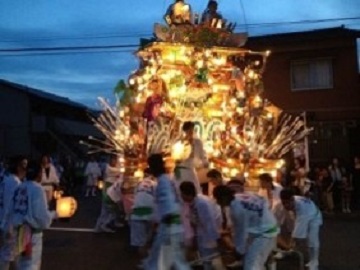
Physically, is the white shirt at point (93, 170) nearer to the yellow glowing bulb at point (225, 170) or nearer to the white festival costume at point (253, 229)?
the yellow glowing bulb at point (225, 170)

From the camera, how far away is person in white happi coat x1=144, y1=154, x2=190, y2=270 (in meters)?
6.23

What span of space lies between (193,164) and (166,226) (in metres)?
4.64

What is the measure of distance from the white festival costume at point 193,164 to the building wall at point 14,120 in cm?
2140

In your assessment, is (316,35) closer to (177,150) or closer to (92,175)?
(92,175)

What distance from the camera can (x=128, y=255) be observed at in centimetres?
1068

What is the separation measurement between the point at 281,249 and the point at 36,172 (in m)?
4.54

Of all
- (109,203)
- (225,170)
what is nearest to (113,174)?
(109,203)

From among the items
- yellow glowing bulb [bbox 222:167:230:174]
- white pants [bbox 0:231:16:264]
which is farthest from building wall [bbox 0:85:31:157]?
white pants [bbox 0:231:16:264]

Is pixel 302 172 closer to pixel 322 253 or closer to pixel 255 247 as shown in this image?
pixel 322 253

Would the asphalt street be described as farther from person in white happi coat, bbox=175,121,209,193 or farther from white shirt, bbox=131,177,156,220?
person in white happi coat, bbox=175,121,209,193

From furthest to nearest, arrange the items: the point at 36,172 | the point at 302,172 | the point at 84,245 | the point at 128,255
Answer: the point at 302,172 → the point at 84,245 → the point at 128,255 → the point at 36,172

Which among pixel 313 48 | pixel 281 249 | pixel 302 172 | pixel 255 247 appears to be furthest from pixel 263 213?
pixel 313 48

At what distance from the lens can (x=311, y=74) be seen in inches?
923

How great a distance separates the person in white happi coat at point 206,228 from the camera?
777 centimetres
